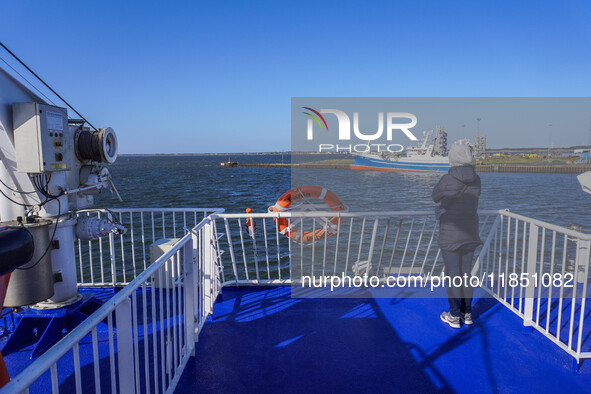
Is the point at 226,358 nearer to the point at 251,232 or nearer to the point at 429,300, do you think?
the point at 251,232

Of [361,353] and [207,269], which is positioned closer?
[361,353]

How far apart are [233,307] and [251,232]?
0.87m

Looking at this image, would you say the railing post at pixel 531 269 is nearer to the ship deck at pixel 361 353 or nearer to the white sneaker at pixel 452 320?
the ship deck at pixel 361 353

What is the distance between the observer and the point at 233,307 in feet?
12.5

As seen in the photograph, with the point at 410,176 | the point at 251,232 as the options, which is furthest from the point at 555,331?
the point at 410,176

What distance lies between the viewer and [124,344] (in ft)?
5.73

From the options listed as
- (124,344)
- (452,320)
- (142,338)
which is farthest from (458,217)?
(142,338)

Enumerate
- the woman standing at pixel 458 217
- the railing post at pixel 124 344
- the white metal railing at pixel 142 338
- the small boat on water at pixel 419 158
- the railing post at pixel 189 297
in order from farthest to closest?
the small boat on water at pixel 419 158 → the woman standing at pixel 458 217 → the railing post at pixel 189 297 → the railing post at pixel 124 344 → the white metal railing at pixel 142 338

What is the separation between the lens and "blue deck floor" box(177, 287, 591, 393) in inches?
102

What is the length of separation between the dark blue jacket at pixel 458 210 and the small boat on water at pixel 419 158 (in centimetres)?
3695

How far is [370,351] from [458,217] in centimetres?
122

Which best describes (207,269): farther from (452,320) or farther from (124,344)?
(452,320)

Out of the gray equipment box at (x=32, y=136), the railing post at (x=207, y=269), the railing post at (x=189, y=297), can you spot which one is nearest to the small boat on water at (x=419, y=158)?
the railing post at (x=207, y=269)

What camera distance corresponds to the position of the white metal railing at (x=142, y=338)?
4.33 ft
